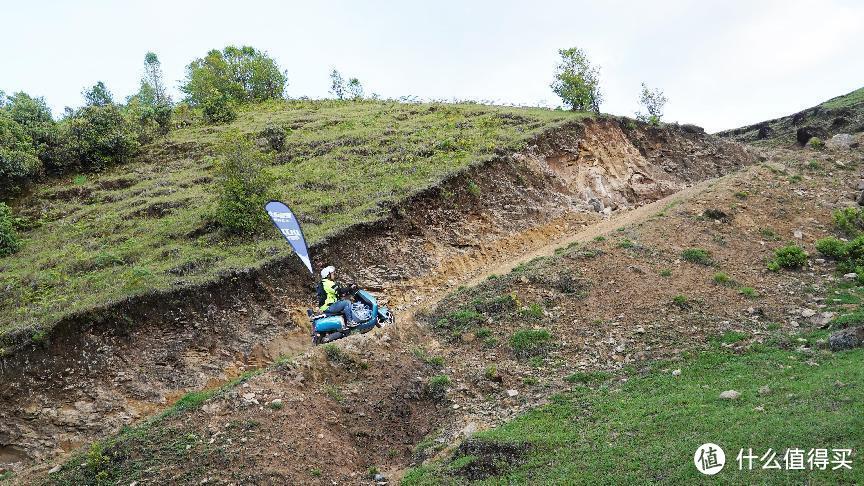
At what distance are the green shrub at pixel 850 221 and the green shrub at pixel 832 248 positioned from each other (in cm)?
232

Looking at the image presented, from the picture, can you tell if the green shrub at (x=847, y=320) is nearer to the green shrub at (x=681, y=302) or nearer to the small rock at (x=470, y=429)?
the green shrub at (x=681, y=302)

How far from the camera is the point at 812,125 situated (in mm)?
28844

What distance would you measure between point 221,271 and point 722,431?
34.6 ft

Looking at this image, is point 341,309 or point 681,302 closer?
Result: point 341,309

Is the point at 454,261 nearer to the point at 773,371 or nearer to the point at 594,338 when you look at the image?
the point at 594,338

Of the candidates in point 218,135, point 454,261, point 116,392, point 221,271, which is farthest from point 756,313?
point 218,135

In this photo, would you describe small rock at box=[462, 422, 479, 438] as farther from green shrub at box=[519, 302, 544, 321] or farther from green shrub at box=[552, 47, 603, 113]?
green shrub at box=[552, 47, 603, 113]

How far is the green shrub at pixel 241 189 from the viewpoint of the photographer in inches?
626

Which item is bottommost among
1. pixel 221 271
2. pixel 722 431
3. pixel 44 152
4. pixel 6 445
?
pixel 722 431

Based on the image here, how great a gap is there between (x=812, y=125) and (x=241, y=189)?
2816 centimetres

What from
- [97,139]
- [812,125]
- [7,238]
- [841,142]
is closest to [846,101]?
[812,125]

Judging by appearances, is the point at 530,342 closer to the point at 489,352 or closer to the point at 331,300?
the point at 489,352

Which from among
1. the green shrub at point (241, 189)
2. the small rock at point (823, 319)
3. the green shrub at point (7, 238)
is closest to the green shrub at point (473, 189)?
the green shrub at point (241, 189)

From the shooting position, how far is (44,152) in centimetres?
2234
